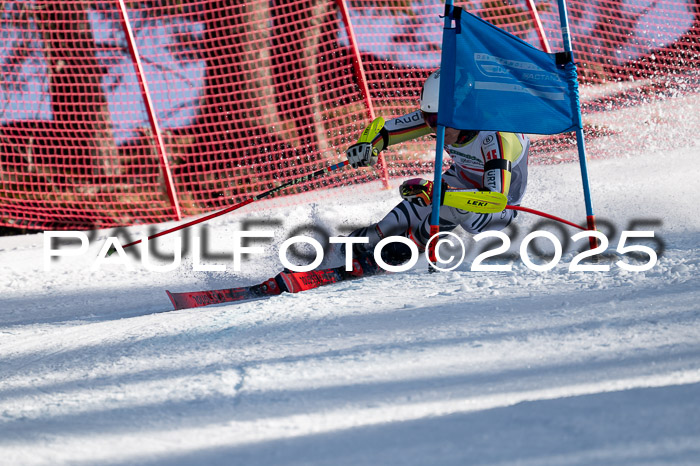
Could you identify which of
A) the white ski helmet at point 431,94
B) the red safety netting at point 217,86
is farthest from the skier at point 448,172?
the red safety netting at point 217,86

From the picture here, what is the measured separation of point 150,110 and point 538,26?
3.82 m

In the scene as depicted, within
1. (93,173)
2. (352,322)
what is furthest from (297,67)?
(352,322)

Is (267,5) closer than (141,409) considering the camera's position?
No

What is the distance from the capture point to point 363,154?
164 inches

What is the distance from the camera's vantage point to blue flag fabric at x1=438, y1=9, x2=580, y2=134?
3482 millimetres

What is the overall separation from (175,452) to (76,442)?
1.07 feet

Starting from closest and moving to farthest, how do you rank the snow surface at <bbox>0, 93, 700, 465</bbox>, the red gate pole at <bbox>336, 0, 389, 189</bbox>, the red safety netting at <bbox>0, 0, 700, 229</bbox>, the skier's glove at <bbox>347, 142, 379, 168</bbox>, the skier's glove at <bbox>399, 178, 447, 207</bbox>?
the snow surface at <bbox>0, 93, 700, 465</bbox> → the skier's glove at <bbox>399, 178, 447, 207</bbox> → the skier's glove at <bbox>347, 142, 379, 168</bbox> → the red gate pole at <bbox>336, 0, 389, 189</bbox> → the red safety netting at <bbox>0, 0, 700, 229</bbox>

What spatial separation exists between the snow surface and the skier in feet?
0.89

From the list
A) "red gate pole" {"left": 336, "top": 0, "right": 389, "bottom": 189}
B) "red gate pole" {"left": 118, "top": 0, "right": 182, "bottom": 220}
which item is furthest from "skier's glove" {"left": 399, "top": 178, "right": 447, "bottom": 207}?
"red gate pole" {"left": 118, "top": 0, "right": 182, "bottom": 220}

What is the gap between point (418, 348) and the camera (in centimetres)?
254

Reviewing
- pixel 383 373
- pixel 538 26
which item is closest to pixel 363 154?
pixel 383 373

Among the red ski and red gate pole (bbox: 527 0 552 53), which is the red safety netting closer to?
red gate pole (bbox: 527 0 552 53)

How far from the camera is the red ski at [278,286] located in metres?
3.84

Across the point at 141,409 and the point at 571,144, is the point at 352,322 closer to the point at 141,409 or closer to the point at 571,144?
the point at 141,409
